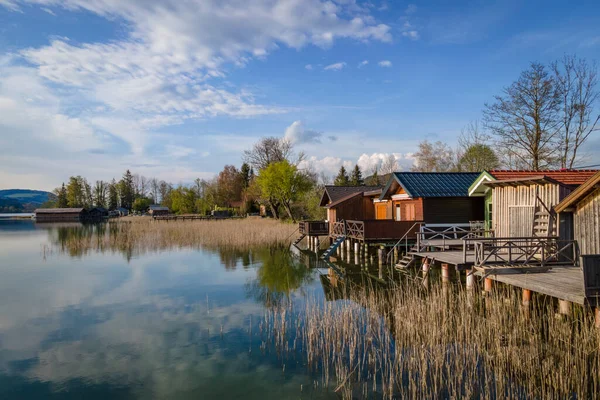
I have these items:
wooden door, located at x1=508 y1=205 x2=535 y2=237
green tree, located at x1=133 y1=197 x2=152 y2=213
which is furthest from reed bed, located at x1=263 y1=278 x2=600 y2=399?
green tree, located at x1=133 y1=197 x2=152 y2=213

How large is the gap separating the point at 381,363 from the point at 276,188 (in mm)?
43666

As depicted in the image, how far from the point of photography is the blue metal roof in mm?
22297

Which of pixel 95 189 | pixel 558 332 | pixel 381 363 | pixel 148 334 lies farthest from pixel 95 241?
pixel 95 189

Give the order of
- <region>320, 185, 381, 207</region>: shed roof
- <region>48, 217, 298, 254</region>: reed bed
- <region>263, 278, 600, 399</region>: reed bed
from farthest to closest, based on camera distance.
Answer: <region>320, 185, 381, 207</region>: shed roof
<region>48, 217, 298, 254</region>: reed bed
<region>263, 278, 600, 399</region>: reed bed

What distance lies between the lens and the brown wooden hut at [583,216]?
38.9 feet

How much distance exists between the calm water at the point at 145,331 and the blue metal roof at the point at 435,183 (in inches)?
303

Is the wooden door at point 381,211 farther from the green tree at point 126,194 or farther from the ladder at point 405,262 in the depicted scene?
the green tree at point 126,194

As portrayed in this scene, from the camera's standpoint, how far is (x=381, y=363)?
27.6 ft

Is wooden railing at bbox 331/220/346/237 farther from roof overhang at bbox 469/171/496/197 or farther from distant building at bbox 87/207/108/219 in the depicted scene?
distant building at bbox 87/207/108/219

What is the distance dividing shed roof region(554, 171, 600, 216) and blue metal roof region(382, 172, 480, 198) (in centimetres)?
916

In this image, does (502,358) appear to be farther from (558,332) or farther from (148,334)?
(148,334)

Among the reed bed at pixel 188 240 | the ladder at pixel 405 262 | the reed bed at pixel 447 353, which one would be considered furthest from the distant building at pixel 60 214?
the reed bed at pixel 447 353

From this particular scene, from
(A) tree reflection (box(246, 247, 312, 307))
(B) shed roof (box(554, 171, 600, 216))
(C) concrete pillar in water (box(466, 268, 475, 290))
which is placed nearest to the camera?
(B) shed roof (box(554, 171, 600, 216))

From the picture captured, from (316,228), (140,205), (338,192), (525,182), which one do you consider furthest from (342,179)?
(140,205)
